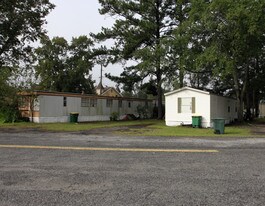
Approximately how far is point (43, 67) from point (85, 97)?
21356 mm

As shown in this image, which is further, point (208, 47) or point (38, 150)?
point (208, 47)

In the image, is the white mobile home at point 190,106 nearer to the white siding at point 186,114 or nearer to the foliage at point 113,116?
the white siding at point 186,114

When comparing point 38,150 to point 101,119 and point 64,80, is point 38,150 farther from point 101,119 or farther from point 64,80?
point 64,80

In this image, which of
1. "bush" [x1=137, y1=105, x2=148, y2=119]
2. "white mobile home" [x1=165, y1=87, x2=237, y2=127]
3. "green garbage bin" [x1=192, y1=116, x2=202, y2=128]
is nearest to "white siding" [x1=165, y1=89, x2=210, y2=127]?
"white mobile home" [x1=165, y1=87, x2=237, y2=127]

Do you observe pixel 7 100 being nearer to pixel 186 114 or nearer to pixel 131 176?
pixel 186 114

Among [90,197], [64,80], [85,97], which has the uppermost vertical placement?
[64,80]

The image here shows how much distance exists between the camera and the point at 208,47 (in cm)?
3038

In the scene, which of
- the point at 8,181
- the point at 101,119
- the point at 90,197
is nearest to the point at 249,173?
the point at 90,197

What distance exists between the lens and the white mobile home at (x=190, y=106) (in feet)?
84.7

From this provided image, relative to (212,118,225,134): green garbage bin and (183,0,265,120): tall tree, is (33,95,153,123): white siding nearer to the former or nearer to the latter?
(183,0,265,120): tall tree

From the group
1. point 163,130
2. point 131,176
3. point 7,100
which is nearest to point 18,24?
point 7,100

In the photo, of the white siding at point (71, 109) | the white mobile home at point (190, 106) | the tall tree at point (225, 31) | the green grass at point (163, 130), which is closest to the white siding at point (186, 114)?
the white mobile home at point (190, 106)

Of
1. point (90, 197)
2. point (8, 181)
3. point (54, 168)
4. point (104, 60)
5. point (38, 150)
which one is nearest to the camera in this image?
point (90, 197)

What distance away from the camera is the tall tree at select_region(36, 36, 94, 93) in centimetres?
5428
